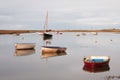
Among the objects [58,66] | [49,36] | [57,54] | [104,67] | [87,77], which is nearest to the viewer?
[87,77]

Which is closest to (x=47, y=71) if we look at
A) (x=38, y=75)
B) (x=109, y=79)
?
(x=38, y=75)

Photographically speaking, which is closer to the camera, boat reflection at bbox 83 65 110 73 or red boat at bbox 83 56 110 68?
boat reflection at bbox 83 65 110 73

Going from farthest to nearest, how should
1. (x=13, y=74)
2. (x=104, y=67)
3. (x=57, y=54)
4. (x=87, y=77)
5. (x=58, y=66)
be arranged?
(x=57, y=54) < (x=58, y=66) < (x=104, y=67) < (x=13, y=74) < (x=87, y=77)

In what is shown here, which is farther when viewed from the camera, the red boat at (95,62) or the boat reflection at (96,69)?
the red boat at (95,62)

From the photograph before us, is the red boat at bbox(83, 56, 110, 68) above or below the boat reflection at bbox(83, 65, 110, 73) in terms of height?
above

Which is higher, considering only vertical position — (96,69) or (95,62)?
(95,62)

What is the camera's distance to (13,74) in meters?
30.1

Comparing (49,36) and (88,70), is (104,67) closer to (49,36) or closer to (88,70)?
(88,70)

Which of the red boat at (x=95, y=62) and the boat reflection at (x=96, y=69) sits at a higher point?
the red boat at (x=95, y=62)

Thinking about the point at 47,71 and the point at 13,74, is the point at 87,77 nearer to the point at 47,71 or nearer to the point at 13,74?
the point at 47,71

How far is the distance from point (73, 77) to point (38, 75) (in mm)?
3660

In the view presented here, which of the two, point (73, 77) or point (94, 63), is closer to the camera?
point (73, 77)

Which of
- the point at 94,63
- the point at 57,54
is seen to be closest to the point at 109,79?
the point at 94,63

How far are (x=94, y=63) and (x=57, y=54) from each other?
739 inches
